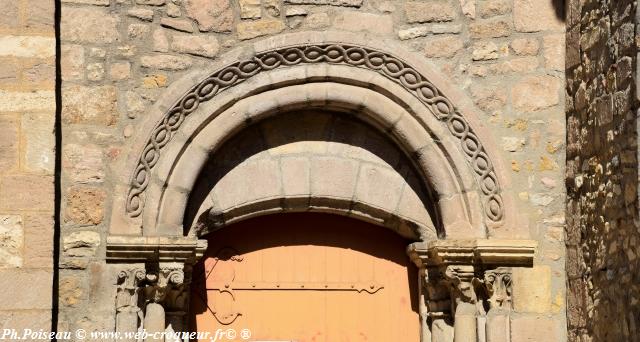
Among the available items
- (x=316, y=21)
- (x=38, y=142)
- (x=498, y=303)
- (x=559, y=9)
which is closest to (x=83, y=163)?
(x=38, y=142)

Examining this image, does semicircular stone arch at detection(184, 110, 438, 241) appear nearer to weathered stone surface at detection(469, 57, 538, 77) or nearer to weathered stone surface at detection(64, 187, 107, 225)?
weathered stone surface at detection(64, 187, 107, 225)

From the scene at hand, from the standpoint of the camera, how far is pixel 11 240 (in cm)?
589

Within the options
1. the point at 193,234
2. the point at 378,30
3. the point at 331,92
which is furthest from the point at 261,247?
the point at 378,30

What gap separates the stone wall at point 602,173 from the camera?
222 inches

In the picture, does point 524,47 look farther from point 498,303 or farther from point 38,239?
point 38,239

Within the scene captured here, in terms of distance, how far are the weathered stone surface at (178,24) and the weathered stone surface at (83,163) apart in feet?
2.60

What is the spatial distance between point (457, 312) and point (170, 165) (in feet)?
5.87

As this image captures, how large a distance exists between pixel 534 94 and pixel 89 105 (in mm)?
2496

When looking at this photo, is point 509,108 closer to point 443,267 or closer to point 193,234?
point 443,267

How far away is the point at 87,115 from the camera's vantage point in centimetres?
643

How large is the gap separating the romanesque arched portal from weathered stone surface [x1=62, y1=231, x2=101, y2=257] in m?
0.13

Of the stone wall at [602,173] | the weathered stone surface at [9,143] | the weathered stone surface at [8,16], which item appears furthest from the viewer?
the weathered stone surface at [8,16]

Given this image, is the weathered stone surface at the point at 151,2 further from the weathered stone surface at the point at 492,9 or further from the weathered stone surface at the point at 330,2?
the weathered stone surface at the point at 492,9

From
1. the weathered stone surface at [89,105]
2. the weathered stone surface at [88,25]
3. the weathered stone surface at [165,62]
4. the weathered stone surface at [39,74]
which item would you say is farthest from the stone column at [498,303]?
the weathered stone surface at [39,74]
